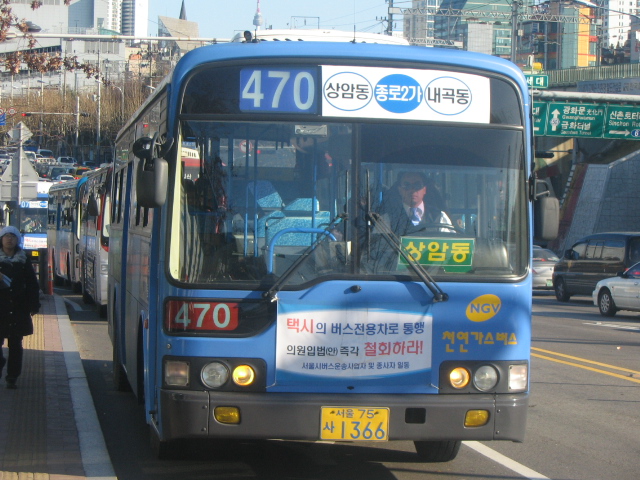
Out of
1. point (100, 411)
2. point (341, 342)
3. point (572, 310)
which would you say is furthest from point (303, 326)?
point (572, 310)

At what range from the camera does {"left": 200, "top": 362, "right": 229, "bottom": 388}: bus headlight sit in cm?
554

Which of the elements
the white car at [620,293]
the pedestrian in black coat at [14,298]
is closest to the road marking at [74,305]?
the pedestrian in black coat at [14,298]

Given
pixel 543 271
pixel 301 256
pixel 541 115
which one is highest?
pixel 541 115

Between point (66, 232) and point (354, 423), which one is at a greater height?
point (354, 423)

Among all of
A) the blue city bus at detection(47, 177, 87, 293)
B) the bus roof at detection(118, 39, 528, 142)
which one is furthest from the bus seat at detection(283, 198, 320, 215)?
the blue city bus at detection(47, 177, 87, 293)

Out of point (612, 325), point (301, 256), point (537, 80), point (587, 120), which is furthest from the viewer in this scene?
point (587, 120)

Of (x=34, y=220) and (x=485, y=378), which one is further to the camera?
(x=34, y=220)

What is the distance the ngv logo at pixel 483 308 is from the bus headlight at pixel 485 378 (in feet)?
1.00

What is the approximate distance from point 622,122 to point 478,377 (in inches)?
1164

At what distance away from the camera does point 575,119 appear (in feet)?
107

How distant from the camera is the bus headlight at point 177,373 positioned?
555cm

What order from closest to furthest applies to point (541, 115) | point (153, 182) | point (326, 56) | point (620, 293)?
1. point (153, 182)
2. point (326, 56)
3. point (620, 293)
4. point (541, 115)

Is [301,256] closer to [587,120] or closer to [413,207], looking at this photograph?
[413,207]

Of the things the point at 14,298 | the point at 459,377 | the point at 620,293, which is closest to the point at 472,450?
the point at 459,377
